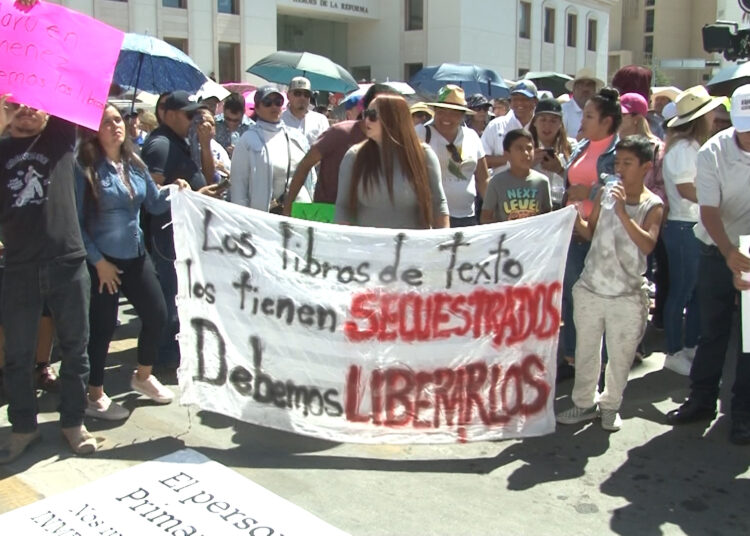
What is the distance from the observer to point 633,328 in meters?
4.26

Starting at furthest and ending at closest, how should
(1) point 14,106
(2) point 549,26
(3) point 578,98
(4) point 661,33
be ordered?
(4) point 661,33
(2) point 549,26
(3) point 578,98
(1) point 14,106

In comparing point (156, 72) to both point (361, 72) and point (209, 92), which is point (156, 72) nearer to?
point (209, 92)

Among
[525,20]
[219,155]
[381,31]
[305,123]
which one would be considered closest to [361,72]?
[381,31]

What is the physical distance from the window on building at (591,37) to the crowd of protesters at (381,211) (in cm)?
5142

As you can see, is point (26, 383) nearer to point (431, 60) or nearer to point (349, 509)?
point (349, 509)

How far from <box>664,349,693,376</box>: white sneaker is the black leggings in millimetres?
→ 3543

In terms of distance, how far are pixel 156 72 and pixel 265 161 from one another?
12.1 feet

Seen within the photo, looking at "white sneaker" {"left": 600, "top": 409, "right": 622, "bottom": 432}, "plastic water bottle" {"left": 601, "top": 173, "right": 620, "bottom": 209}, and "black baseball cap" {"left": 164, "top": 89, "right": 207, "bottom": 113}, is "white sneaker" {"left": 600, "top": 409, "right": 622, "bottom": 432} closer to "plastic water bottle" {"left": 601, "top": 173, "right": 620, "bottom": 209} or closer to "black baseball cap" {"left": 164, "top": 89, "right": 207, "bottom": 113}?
"plastic water bottle" {"left": 601, "top": 173, "right": 620, "bottom": 209}

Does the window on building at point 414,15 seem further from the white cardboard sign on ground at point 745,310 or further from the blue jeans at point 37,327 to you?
the blue jeans at point 37,327

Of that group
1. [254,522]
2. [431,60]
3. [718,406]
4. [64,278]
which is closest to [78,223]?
[64,278]

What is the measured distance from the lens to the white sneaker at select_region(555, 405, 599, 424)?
4473mm

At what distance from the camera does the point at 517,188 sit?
4.91 m

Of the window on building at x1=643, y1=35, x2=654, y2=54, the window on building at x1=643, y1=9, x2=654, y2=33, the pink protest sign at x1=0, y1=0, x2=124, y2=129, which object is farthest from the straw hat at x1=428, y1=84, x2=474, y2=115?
the window on building at x1=643, y1=9, x2=654, y2=33

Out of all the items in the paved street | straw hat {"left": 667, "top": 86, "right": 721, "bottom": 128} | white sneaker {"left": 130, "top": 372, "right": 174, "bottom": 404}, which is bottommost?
the paved street
